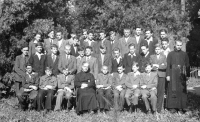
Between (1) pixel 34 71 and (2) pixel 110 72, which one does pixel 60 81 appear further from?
(2) pixel 110 72

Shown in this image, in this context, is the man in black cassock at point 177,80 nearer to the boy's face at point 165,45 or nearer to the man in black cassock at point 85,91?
the boy's face at point 165,45

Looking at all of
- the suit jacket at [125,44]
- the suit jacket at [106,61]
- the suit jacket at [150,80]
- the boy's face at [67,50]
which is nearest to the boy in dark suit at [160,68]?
the suit jacket at [150,80]

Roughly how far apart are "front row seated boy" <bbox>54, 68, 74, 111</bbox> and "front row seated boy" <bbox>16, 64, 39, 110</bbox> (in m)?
0.63

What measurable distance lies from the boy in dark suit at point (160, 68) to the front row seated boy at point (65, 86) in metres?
2.32

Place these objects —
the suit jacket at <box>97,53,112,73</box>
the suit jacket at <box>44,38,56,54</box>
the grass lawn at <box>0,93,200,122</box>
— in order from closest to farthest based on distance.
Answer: the grass lawn at <box>0,93,200,122</box>
the suit jacket at <box>97,53,112,73</box>
the suit jacket at <box>44,38,56,54</box>

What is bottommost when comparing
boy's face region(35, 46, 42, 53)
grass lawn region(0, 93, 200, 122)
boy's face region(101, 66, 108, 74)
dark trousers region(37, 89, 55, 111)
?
grass lawn region(0, 93, 200, 122)

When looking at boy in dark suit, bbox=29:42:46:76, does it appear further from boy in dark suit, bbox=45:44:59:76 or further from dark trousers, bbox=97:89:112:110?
dark trousers, bbox=97:89:112:110

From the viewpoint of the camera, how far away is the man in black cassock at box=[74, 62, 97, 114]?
7012 mm

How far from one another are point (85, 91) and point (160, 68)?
2121 mm

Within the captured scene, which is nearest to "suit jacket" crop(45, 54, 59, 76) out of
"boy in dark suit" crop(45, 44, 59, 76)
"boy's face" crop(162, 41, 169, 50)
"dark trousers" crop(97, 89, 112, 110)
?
"boy in dark suit" crop(45, 44, 59, 76)

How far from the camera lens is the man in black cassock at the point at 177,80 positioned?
7164 mm

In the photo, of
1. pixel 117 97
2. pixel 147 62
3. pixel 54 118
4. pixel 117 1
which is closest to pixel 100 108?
pixel 117 97

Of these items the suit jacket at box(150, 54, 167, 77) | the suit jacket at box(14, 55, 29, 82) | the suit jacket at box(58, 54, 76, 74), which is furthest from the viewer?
the suit jacket at box(58, 54, 76, 74)

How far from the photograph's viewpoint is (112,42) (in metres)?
8.92
